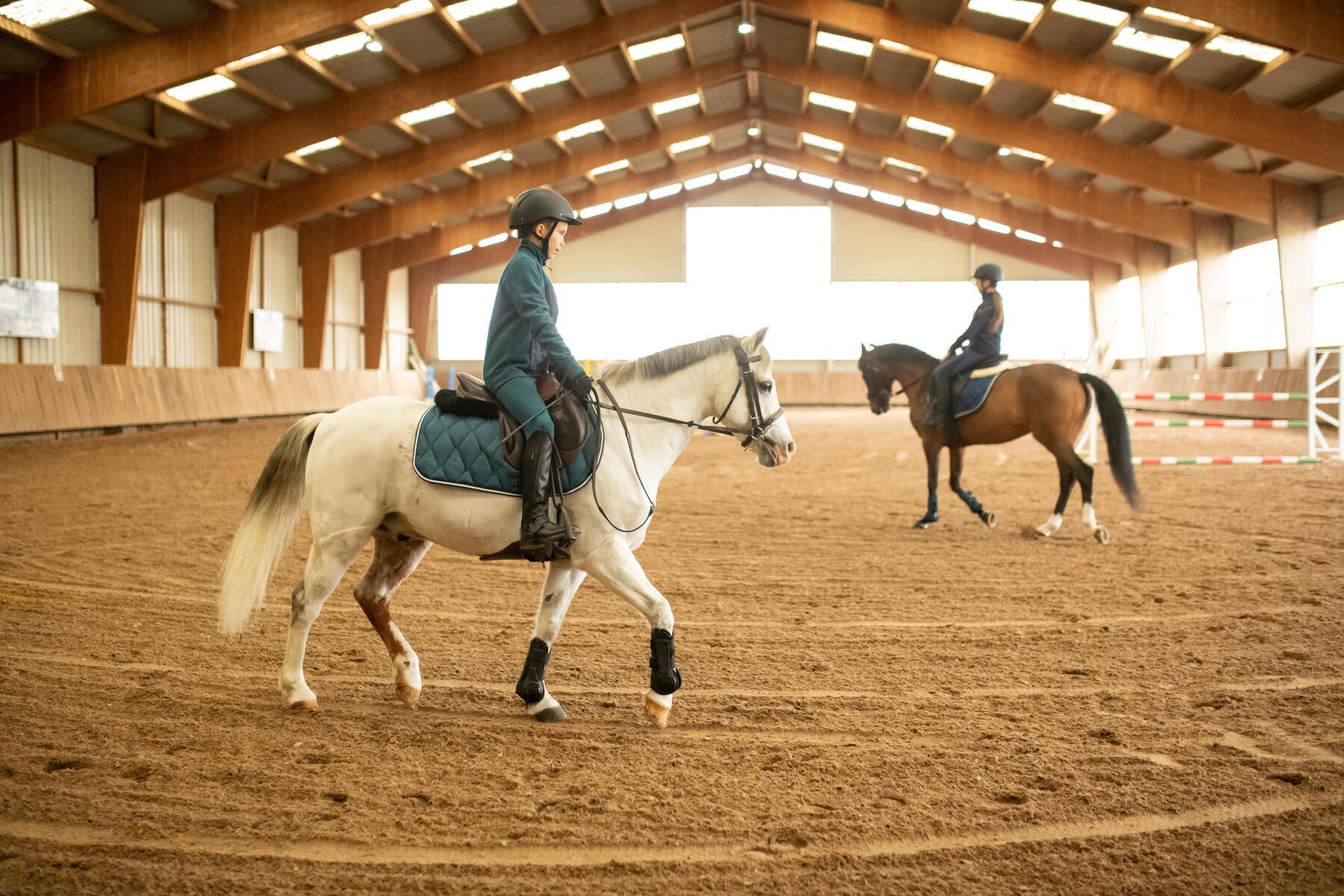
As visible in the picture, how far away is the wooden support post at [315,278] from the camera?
27.3 metres

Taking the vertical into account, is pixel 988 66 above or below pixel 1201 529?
above

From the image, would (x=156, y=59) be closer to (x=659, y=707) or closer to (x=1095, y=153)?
(x=659, y=707)

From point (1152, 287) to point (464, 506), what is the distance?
102ft

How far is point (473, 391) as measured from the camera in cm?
408

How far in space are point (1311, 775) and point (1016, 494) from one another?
8271 mm

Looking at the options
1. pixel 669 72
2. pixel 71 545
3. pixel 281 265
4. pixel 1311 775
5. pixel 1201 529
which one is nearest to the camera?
pixel 1311 775

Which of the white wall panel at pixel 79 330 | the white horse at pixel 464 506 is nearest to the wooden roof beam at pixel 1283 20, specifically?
the white horse at pixel 464 506

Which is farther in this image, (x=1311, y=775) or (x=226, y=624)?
(x=226, y=624)

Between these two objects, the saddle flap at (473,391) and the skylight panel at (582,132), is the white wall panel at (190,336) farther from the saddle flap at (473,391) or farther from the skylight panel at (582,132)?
the saddle flap at (473,391)

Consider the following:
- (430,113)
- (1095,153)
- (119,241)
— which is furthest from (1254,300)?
(119,241)

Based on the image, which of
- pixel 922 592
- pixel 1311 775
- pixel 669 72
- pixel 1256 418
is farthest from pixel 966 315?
pixel 1311 775

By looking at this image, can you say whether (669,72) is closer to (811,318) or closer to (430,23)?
(430,23)

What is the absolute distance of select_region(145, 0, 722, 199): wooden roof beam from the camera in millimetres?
18031

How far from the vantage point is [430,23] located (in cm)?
1650
